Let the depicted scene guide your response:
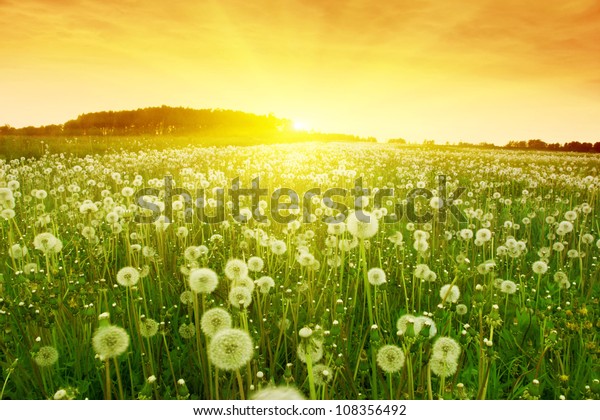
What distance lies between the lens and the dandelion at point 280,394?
88.7 inches

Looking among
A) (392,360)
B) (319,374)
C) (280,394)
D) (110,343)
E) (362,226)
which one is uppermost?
(362,226)

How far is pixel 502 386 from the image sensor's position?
2.56 metres

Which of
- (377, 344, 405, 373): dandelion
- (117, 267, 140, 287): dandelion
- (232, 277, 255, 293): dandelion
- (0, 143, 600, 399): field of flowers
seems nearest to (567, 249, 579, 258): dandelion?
(0, 143, 600, 399): field of flowers

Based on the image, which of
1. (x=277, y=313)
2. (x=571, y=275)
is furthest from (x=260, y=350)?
(x=571, y=275)

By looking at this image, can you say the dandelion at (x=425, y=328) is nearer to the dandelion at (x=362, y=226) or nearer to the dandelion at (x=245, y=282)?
the dandelion at (x=362, y=226)

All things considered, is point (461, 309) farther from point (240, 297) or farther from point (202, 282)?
point (202, 282)

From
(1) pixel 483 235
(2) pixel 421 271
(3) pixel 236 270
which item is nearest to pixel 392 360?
(3) pixel 236 270

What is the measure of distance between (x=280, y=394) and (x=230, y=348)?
2.47 ft

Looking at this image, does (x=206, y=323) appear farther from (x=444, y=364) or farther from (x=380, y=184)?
(x=380, y=184)

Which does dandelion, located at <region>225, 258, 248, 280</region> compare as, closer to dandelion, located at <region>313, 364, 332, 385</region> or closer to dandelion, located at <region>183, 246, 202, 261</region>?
dandelion, located at <region>183, 246, 202, 261</region>

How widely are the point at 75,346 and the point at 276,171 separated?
7.44 meters

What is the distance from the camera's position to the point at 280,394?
2379mm

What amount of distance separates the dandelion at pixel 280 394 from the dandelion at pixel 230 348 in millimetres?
521

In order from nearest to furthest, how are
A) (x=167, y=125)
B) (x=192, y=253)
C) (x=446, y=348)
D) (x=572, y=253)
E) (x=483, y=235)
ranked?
(x=446, y=348) < (x=192, y=253) < (x=483, y=235) < (x=572, y=253) < (x=167, y=125)
